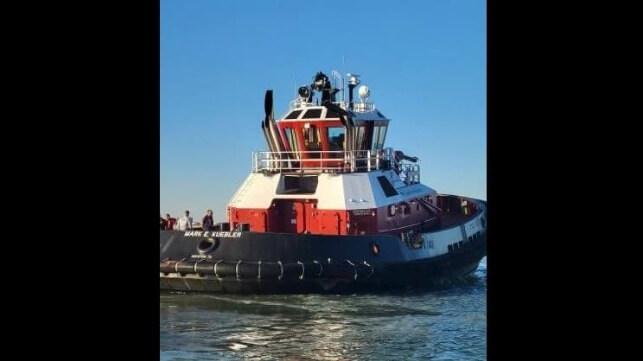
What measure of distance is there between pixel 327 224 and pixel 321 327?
276 cm

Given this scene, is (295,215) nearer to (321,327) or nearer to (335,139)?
(335,139)

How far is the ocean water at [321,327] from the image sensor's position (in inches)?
346

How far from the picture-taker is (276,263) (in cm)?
1098

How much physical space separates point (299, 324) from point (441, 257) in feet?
13.5

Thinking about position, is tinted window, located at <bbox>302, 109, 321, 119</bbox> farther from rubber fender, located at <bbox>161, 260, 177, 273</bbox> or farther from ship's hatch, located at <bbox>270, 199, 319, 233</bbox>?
rubber fender, located at <bbox>161, 260, 177, 273</bbox>

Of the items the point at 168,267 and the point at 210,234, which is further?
the point at 210,234

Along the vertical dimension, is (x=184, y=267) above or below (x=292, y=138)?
below

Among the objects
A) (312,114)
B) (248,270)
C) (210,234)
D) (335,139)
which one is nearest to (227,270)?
(248,270)

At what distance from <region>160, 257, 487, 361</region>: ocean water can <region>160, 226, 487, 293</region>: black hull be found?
19cm

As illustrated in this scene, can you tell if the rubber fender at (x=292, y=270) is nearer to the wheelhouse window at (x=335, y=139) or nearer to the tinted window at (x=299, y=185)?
the tinted window at (x=299, y=185)
